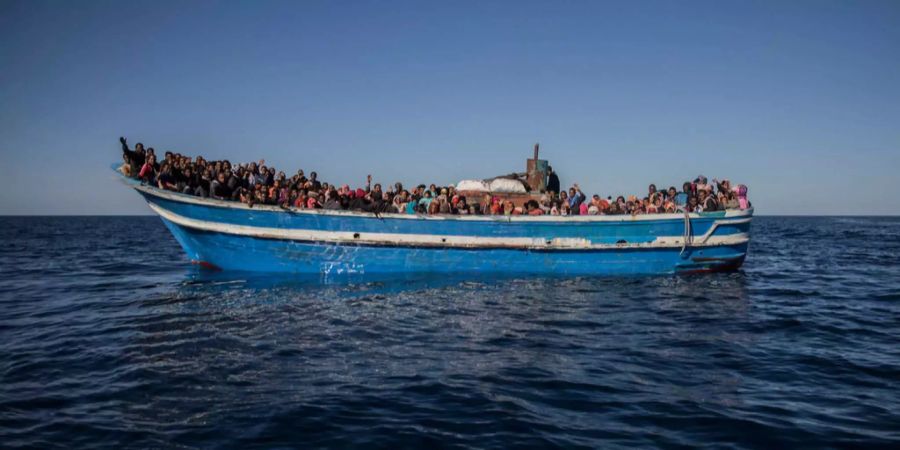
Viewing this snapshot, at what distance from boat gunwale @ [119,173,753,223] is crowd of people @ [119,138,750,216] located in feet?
0.87

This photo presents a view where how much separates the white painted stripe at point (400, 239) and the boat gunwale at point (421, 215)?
63cm

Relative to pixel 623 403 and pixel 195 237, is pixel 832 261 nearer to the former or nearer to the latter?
pixel 623 403

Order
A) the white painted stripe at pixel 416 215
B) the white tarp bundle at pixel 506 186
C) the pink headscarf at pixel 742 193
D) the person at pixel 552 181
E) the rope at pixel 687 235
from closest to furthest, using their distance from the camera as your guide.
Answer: the white painted stripe at pixel 416 215
the rope at pixel 687 235
the pink headscarf at pixel 742 193
the white tarp bundle at pixel 506 186
the person at pixel 552 181

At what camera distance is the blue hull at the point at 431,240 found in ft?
51.8

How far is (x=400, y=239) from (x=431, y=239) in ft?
3.25

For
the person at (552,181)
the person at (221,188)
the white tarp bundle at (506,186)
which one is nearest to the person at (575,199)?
the white tarp bundle at (506,186)

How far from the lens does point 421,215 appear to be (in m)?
15.9

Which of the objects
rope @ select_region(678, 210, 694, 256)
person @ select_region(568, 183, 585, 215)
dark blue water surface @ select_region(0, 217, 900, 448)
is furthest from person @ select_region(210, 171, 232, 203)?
rope @ select_region(678, 210, 694, 256)

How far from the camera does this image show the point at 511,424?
5.61 metres

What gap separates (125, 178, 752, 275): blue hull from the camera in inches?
621

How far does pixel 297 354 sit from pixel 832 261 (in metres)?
27.8

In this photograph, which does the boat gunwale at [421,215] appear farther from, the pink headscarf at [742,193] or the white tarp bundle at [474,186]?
the white tarp bundle at [474,186]

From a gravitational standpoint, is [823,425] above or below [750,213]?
below

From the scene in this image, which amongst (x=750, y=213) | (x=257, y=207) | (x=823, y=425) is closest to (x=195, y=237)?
(x=257, y=207)
